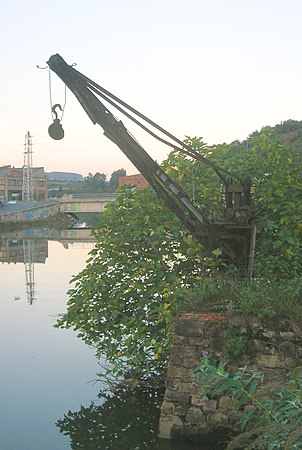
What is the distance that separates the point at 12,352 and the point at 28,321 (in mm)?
3112

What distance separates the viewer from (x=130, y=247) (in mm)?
9797

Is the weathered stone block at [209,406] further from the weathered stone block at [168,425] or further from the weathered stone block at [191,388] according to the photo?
the weathered stone block at [168,425]

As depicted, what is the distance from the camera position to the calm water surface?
8.91m

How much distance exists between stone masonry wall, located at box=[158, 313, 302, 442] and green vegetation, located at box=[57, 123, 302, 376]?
54.4 inches

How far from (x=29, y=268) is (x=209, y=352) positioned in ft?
73.4

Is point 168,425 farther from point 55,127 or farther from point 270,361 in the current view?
point 55,127

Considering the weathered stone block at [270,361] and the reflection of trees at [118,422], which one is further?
the reflection of trees at [118,422]

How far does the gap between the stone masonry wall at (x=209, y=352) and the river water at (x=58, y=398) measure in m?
0.31

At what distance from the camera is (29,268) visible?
1128 inches

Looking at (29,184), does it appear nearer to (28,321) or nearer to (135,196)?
(28,321)

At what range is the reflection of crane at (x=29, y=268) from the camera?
20497mm

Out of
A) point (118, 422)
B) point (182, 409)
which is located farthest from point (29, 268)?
point (182, 409)

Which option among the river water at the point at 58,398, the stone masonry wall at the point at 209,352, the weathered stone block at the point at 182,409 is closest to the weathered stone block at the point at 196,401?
the stone masonry wall at the point at 209,352

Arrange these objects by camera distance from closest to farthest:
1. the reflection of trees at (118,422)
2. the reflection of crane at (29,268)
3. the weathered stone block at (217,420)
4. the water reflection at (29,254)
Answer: the weathered stone block at (217,420), the reflection of trees at (118,422), the reflection of crane at (29,268), the water reflection at (29,254)
